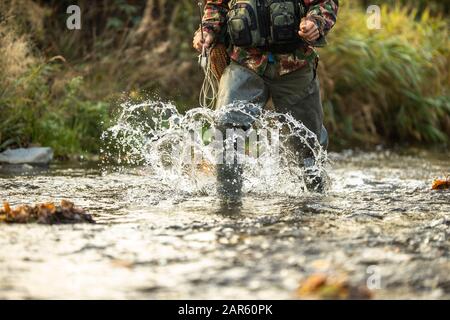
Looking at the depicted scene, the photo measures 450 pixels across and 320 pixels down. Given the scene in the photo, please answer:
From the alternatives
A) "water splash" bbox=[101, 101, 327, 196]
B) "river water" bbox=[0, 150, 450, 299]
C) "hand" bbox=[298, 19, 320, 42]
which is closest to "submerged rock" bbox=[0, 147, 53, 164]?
"river water" bbox=[0, 150, 450, 299]

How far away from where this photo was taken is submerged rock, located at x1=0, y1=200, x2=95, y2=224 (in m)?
4.23

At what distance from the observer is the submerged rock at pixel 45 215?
4230 mm

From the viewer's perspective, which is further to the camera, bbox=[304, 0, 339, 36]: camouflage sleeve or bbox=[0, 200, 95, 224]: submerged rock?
bbox=[304, 0, 339, 36]: camouflage sleeve

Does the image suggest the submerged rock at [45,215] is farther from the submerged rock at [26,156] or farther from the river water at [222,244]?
the submerged rock at [26,156]

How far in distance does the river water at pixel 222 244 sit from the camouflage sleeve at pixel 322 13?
102 cm

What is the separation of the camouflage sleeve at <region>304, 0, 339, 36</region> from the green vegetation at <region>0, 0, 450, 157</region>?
3044mm

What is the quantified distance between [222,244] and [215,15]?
1.99 m

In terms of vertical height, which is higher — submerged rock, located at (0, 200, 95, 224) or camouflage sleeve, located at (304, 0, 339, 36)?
camouflage sleeve, located at (304, 0, 339, 36)

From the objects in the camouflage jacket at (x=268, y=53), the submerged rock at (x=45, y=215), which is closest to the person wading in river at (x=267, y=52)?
the camouflage jacket at (x=268, y=53)

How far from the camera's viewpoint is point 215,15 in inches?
212

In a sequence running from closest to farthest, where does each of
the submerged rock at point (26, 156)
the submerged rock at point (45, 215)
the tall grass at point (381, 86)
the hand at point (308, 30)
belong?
the submerged rock at point (45, 215) < the hand at point (308, 30) < the submerged rock at point (26, 156) < the tall grass at point (381, 86)

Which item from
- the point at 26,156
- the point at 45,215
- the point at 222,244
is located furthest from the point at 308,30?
the point at 26,156

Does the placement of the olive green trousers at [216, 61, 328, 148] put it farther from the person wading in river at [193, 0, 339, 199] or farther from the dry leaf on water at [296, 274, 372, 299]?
the dry leaf on water at [296, 274, 372, 299]

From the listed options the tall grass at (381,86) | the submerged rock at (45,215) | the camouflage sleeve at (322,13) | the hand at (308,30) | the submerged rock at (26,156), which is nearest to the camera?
the submerged rock at (45,215)
